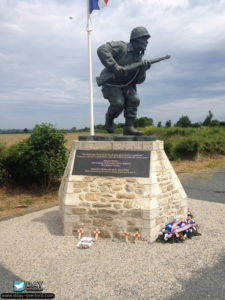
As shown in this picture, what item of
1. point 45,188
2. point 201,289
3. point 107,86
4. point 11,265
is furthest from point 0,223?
point 201,289

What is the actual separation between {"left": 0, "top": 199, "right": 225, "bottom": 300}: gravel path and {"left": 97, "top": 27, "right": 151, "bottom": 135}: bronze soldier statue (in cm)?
266

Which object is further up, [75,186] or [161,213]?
[75,186]

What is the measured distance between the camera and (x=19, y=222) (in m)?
Result: 5.86

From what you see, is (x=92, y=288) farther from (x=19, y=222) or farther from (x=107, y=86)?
(x=107, y=86)

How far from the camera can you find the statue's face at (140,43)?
5.21 m

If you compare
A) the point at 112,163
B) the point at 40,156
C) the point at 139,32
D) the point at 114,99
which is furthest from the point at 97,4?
the point at 112,163

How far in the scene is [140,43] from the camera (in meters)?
5.24

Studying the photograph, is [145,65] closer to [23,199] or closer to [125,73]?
[125,73]

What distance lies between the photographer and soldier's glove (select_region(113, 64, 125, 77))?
5.20m

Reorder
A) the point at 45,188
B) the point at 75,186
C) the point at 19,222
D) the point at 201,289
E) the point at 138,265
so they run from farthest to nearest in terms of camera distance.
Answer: the point at 45,188 → the point at 19,222 → the point at 75,186 → the point at 138,265 → the point at 201,289

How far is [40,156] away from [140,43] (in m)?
5.00

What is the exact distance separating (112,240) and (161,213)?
111 cm

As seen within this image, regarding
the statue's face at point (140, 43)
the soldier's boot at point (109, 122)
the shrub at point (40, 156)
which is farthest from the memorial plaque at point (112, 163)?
the shrub at point (40, 156)

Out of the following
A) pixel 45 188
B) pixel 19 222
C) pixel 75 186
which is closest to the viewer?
pixel 75 186
